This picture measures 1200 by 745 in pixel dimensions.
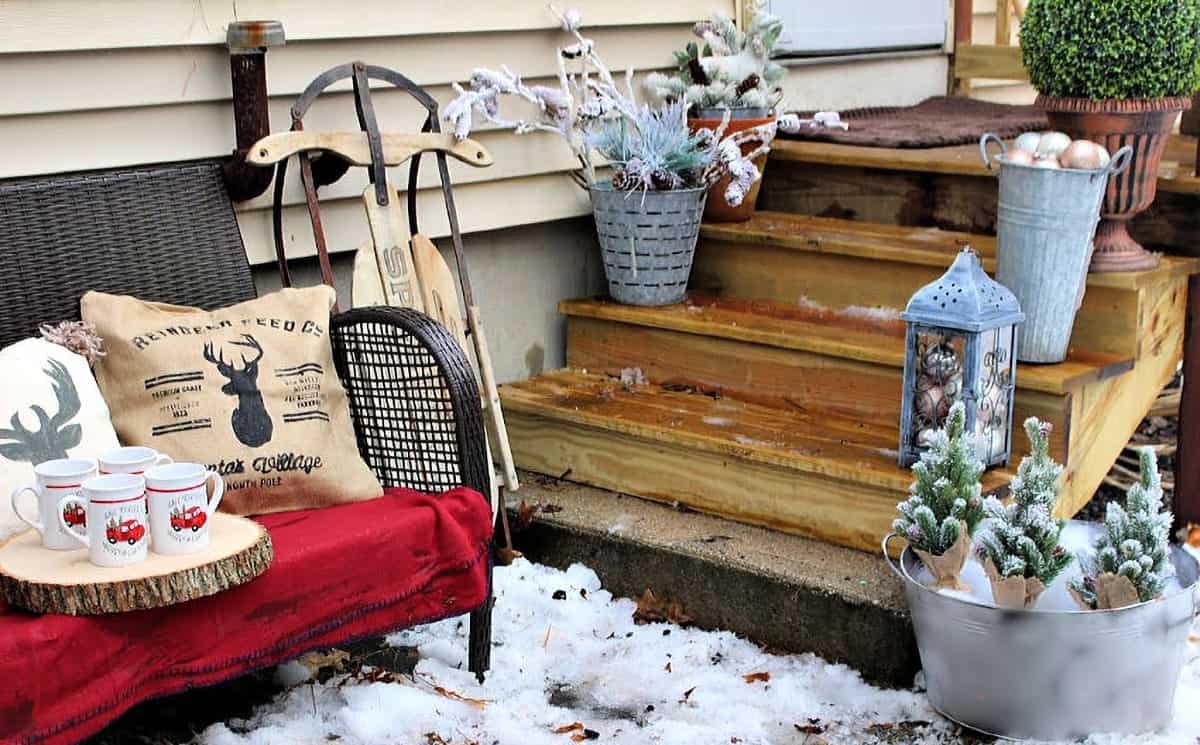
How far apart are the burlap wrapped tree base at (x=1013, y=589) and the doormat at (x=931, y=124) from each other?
179 centimetres

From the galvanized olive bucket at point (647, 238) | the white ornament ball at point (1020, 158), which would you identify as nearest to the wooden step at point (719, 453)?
the galvanized olive bucket at point (647, 238)

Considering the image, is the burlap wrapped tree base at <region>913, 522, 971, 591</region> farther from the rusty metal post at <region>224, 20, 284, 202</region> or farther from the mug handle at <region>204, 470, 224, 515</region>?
the rusty metal post at <region>224, 20, 284, 202</region>

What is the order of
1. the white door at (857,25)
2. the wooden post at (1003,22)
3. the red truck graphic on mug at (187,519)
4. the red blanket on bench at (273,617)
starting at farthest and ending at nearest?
the wooden post at (1003,22) < the white door at (857,25) < the red truck graphic on mug at (187,519) < the red blanket on bench at (273,617)

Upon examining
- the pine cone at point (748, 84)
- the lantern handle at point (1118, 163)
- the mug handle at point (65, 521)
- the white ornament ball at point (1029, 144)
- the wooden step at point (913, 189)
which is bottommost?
the mug handle at point (65, 521)

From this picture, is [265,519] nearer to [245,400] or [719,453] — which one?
[245,400]

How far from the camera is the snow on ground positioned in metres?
2.62

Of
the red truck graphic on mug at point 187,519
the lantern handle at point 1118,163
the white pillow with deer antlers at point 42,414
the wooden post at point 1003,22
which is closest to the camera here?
the red truck graphic on mug at point 187,519

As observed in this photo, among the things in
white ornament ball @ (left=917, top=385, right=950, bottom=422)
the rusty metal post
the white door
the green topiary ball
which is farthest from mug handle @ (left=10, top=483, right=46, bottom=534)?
the white door

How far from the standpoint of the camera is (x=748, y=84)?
3.89 metres

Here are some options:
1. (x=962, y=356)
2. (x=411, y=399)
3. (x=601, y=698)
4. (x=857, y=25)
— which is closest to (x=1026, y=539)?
(x=962, y=356)

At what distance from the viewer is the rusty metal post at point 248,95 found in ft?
9.78

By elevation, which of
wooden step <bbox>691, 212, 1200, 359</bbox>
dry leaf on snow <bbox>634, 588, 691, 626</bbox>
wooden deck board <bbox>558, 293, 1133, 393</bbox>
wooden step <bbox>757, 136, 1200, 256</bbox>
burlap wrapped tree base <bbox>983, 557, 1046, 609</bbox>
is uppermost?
wooden step <bbox>757, 136, 1200, 256</bbox>

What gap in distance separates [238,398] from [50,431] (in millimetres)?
351

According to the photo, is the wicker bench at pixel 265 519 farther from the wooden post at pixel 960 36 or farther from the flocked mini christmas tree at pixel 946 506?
the wooden post at pixel 960 36
